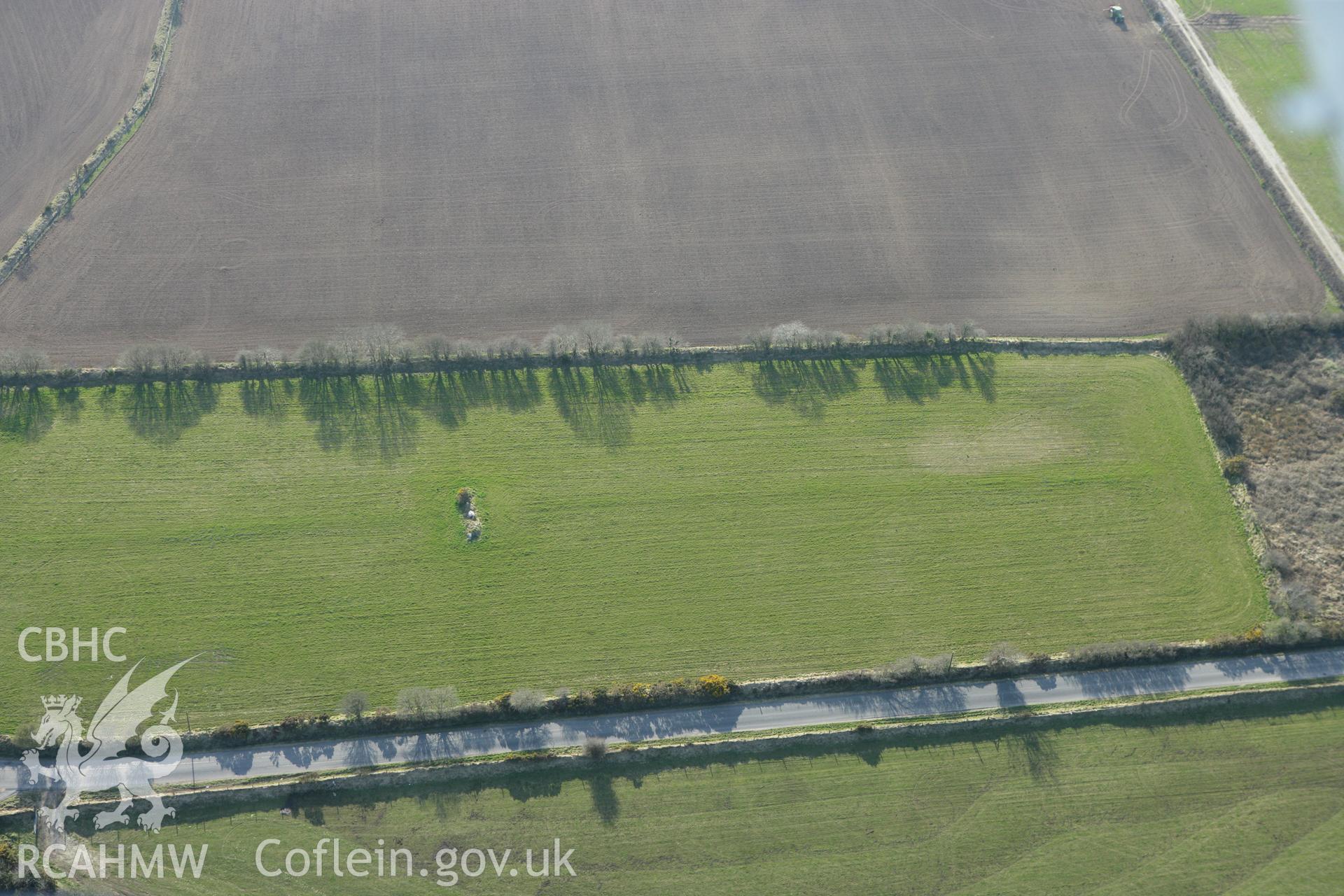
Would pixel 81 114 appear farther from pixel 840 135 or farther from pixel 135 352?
pixel 840 135

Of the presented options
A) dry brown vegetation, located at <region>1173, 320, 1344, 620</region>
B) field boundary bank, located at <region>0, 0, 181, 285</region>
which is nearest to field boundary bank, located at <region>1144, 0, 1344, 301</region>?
dry brown vegetation, located at <region>1173, 320, 1344, 620</region>

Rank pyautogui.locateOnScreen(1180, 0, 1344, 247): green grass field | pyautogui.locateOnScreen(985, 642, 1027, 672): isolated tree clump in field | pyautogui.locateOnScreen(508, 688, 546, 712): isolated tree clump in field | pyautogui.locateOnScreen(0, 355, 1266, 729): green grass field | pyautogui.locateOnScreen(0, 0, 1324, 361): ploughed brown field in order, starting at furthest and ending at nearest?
pyautogui.locateOnScreen(1180, 0, 1344, 247): green grass field, pyautogui.locateOnScreen(0, 0, 1324, 361): ploughed brown field, pyautogui.locateOnScreen(0, 355, 1266, 729): green grass field, pyautogui.locateOnScreen(985, 642, 1027, 672): isolated tree clump in field, pyautogui.locateOnScreen(508, 688, 546, 712): isolated tree clump in field

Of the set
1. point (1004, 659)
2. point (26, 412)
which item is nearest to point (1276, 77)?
point (1004, 659)

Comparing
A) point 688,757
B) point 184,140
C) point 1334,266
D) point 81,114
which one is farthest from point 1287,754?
point 81,114

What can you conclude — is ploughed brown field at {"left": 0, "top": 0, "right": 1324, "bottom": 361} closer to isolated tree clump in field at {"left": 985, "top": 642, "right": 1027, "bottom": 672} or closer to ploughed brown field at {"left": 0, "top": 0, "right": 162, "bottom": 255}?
ploughed brown field at {"left": 0, "top": 0, "right": 162, "bottom": 255}

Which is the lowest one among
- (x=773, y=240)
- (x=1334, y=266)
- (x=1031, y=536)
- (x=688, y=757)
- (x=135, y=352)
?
(x=688, y=757)

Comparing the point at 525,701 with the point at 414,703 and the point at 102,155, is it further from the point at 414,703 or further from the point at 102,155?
the point at 102,155

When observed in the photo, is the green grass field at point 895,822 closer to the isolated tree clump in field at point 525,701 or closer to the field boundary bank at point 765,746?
the field boundary bank at point 765,746
